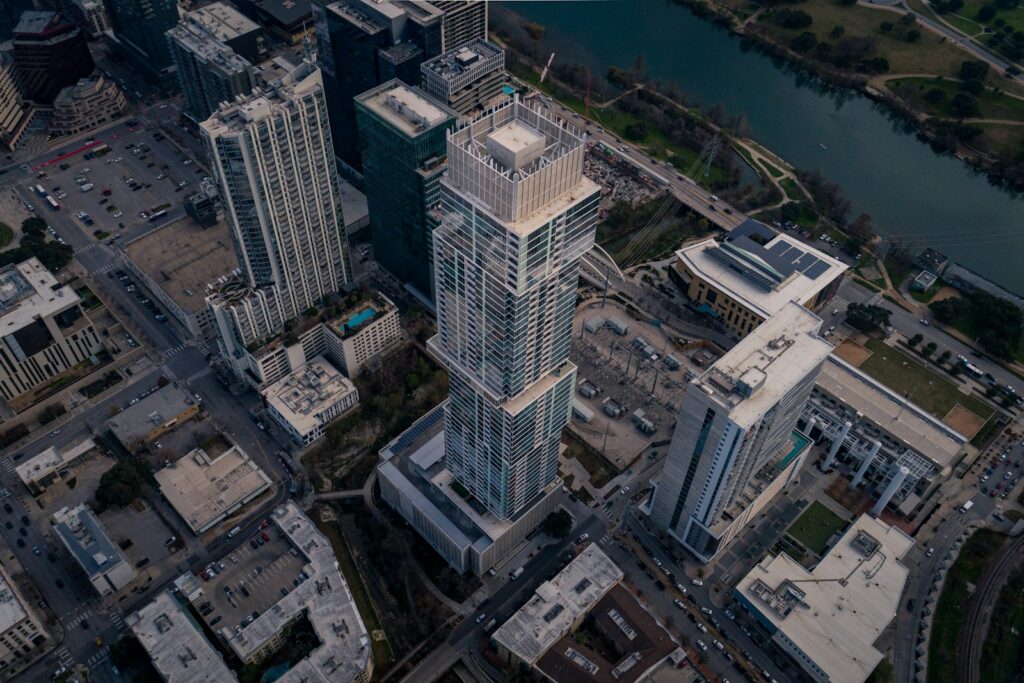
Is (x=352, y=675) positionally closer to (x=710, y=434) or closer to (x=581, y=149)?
(x=710, y=434)

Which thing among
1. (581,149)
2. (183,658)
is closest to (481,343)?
(581,149)

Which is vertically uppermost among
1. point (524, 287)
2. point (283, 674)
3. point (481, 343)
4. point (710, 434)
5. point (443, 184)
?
point (443, 184)

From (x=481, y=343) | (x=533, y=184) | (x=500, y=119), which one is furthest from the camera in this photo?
(x=481, y=343)

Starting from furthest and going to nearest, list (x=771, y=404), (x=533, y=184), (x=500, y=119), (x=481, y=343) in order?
(x=771, y=404), (x=481, y=343), (x=500, y=119), (x=533, y=184)

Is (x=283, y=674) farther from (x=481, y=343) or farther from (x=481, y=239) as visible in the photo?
(x=481, y=239)

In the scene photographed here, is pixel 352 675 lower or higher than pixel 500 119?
lower

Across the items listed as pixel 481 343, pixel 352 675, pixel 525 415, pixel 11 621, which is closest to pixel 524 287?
pixel 481 343

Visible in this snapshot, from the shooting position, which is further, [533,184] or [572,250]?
[572,250]
